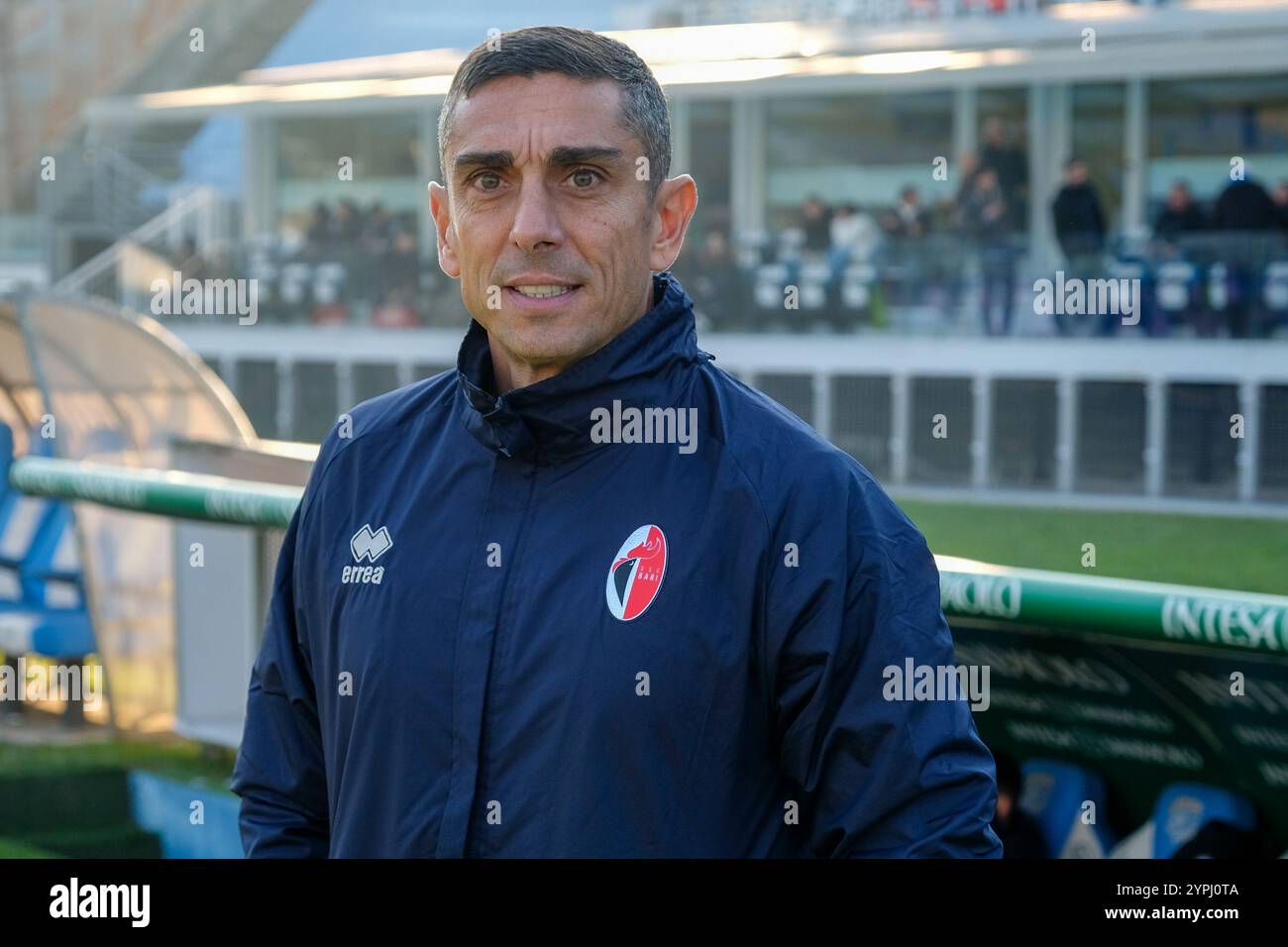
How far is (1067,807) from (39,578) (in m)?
4.46

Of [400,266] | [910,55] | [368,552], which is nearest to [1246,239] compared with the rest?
[910,55]

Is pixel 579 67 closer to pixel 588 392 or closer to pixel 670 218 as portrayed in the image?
pixel 670 218

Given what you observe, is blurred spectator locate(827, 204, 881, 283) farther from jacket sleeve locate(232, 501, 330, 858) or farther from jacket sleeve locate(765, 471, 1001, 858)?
jacket sleeve locate(765, 471, 1001, 858)

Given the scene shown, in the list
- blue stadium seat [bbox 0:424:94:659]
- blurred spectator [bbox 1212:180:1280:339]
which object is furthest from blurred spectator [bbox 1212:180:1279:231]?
blue stadium seat [bbox 0:424:94:659]

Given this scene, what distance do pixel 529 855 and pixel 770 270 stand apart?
15800 mm

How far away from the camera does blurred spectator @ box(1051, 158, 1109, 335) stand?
15.0m

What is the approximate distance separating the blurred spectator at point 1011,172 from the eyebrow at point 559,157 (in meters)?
15.2

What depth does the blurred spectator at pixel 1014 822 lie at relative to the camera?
13.5 ft

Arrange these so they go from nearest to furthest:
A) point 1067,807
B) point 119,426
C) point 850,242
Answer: point 1067,807
point 119,426
point 850,242

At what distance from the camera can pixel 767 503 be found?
5.47 feet

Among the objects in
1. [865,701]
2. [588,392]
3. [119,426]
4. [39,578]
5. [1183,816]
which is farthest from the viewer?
[119,426]

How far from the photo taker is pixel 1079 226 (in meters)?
15.2

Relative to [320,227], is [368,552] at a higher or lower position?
lower

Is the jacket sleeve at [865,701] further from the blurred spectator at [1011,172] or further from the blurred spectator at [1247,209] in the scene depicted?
the blurred spectator at [1011,172]
